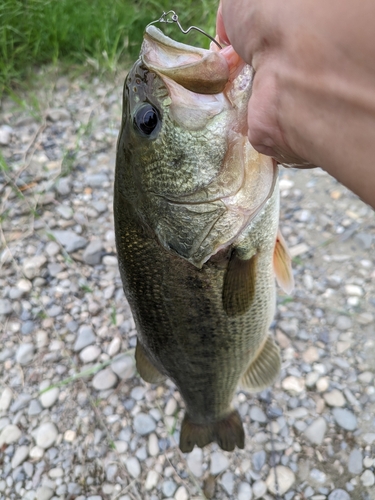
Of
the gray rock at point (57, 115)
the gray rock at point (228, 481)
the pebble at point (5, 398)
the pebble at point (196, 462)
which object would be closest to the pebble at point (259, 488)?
the gray rock at point (228, 481)

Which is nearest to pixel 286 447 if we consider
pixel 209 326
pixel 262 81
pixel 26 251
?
pixel 209 326

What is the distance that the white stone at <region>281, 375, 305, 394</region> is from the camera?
2.33 metres

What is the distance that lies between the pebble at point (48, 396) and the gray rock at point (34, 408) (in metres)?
0.03

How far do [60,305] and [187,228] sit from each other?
69.6 inches

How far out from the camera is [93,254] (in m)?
→ 2.98

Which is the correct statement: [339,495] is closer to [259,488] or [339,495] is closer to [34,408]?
[259,488]

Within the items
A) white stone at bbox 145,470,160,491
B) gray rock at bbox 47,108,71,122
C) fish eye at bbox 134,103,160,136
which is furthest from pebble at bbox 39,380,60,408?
gray rock at bbox 47,108,71,122

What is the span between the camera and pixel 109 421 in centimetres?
238

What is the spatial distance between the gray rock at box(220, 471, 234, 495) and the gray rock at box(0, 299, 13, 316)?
1.76 metres

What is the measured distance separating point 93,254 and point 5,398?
1.11m

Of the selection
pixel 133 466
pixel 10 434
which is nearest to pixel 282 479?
pixel 133 466

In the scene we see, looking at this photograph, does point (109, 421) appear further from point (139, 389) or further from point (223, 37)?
Answer: point (223, 37)

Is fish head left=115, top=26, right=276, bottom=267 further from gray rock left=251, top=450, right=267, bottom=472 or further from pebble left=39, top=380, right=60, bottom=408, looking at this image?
pebble left=39, top=380, right=60, bottom=408

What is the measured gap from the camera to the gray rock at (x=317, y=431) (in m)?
2.16
